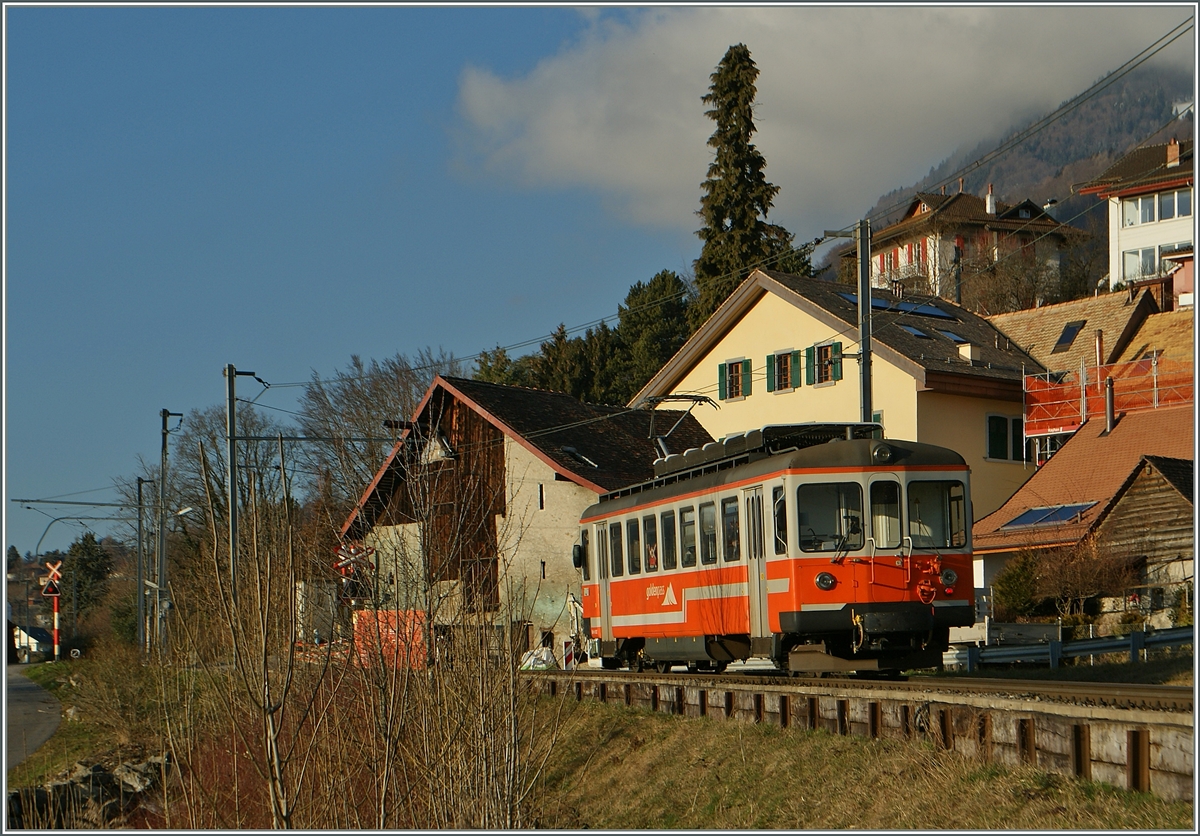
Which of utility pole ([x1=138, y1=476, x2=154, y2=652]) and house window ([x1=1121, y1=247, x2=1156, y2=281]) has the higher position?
house window ([x1=1121, y1=247, x2=1156, y2=281])

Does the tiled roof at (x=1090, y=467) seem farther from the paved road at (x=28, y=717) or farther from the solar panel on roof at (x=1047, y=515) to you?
the paved road at (x=28, y=717)

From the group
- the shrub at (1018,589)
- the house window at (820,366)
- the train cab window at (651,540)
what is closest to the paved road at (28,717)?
the train cab window at (651,540)

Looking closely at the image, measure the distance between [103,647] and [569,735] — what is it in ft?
53.5

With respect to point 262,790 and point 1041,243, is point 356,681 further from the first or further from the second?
point 1041,243

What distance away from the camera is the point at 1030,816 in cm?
890

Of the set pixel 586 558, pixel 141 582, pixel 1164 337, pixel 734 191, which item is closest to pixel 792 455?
pixel 586 558

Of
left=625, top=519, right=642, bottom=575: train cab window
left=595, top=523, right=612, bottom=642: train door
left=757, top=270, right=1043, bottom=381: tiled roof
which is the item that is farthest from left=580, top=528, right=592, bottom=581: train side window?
left=757, top=270, right=1043, bottom=381: tiled roof

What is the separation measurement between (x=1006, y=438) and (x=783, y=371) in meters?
6.09

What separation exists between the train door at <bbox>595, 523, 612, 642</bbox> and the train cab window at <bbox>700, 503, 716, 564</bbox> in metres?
4.29

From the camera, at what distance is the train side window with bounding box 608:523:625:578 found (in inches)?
823

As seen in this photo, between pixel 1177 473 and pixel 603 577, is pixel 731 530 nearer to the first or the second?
pixel 603 577

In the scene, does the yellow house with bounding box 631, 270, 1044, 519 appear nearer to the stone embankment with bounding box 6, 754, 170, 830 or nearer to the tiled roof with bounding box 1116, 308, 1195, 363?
the tiled roof with bounding box 1116, 308, 1195, 363

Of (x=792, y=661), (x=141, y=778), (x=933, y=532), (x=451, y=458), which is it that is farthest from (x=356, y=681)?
(x=451, y=458)

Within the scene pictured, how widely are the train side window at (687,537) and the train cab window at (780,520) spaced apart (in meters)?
2.52
